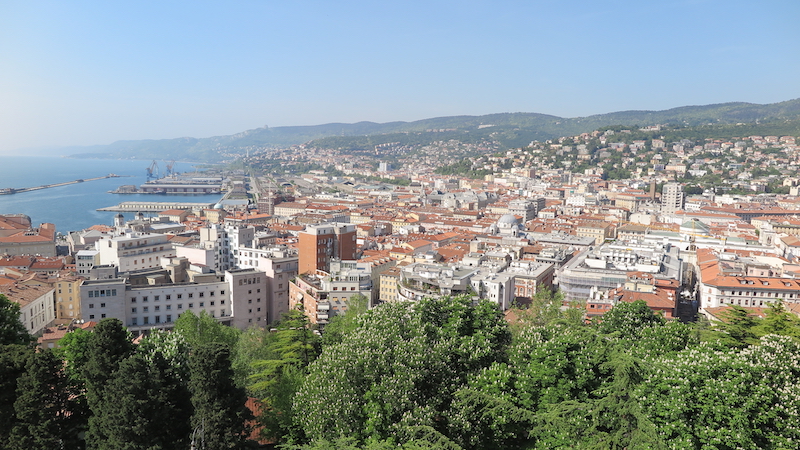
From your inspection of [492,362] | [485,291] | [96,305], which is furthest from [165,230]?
[492,362]

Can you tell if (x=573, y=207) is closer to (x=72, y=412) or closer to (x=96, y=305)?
(x=96, y=305)

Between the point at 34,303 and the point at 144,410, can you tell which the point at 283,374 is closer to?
the point at 144,410

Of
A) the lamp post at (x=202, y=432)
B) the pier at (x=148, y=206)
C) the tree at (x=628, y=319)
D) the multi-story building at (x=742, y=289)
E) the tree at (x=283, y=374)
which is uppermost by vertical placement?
the tree at (x=628, y=319)

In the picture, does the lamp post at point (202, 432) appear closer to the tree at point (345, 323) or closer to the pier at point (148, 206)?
the tree at point (345, 323)

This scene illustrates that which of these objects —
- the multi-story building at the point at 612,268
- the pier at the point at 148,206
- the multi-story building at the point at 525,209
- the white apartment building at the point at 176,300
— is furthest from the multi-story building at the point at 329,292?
the pier at the point at 148,206

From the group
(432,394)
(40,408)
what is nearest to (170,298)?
(40,408)
